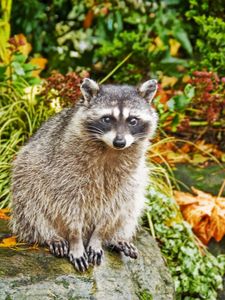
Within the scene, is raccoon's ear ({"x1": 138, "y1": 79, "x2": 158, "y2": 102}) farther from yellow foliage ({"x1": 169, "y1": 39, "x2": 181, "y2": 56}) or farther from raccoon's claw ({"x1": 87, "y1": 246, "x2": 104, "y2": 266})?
yellow foliage ({"x1": 169, "y1": 39, "x2": 181, "y2": 56})

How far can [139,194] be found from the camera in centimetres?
414

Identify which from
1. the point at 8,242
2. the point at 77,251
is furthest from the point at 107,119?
the point at 8,242

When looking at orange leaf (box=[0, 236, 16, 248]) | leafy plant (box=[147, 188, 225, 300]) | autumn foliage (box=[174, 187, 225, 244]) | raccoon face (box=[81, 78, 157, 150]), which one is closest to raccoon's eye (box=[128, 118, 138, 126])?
raccoon face (box=[81, 78, 157, 150])

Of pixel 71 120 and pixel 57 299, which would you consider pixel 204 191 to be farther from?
pixel 57 299

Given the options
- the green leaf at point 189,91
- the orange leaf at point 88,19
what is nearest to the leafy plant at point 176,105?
the green leaf at point 189,91

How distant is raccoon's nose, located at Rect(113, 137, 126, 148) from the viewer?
3.56 m

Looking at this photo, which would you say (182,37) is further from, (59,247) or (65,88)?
(59,247)

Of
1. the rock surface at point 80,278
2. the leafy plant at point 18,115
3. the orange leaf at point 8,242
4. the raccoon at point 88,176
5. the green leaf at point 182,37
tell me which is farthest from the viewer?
the green leaf at point 182,37

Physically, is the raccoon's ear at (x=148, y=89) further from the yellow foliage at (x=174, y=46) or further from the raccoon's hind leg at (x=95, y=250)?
the yellow foliage at (x=174, y=46)

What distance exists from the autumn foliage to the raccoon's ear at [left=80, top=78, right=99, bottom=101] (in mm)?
1628

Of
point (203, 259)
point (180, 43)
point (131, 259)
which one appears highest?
point (180, 43)

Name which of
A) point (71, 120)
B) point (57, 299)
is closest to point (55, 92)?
point (71, 120)

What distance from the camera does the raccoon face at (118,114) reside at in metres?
3.63

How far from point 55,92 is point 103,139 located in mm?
1905
